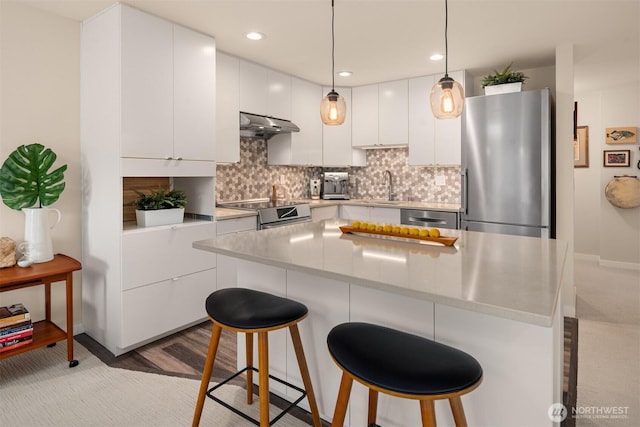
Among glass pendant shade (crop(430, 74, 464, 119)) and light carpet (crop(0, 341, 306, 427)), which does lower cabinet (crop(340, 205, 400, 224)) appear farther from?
light carpet (crop(0, 341, 306, 427))

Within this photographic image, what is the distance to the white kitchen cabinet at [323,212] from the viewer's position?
4.30 metres

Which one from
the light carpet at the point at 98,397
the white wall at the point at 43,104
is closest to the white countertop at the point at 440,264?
the light carpet at the point at 98,397

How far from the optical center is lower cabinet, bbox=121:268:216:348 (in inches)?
104

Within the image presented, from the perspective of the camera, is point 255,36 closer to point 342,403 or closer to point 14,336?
point 14,336

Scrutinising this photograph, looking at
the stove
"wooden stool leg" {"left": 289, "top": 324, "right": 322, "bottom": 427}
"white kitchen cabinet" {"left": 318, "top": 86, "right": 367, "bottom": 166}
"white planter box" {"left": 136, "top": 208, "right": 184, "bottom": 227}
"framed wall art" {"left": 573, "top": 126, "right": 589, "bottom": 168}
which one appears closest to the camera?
"wooden stool leg" {"left": 289, "top": 324, "right": 322, "bottom": 427}

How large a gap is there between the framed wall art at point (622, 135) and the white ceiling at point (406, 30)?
1.33m

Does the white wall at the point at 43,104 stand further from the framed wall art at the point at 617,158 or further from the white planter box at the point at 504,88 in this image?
the framed wall art at the point at 617,158

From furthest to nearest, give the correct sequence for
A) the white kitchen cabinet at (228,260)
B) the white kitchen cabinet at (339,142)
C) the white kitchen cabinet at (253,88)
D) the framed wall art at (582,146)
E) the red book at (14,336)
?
the framed wall art at (582,146) → the white kitchen cabinet at (339,142) → the white kitchen cabinet at (253,88) → the white kitchen cabinet at (228,260) → the red book at (14,336)

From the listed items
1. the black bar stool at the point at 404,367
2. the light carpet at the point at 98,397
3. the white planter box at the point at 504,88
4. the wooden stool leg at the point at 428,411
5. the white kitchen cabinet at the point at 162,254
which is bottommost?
the light carpet at the point at 98,397

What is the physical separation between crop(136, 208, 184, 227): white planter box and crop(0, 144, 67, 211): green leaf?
1.74 feet

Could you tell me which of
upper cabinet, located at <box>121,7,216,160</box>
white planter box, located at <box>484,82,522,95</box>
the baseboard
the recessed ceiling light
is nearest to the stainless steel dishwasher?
white planter box, located at <box>484,82,522,95</box>

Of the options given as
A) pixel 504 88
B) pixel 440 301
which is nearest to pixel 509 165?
pixel 504 88

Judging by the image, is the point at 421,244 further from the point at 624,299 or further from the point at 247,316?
the point at 624,299

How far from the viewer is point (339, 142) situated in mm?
4836
